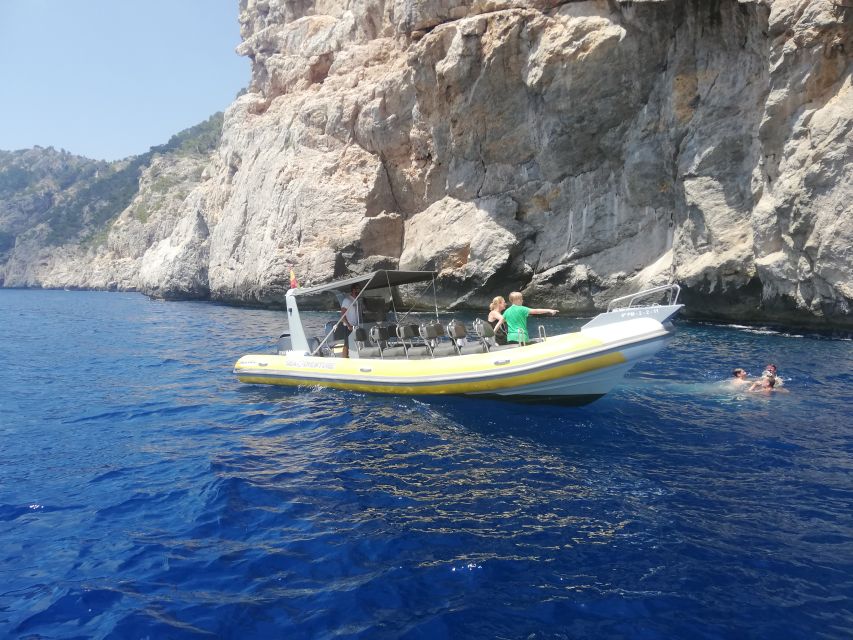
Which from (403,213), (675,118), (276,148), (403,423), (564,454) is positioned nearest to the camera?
(564,454)

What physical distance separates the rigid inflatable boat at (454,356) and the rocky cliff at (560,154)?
10.4m

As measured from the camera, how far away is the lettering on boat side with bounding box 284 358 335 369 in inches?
461

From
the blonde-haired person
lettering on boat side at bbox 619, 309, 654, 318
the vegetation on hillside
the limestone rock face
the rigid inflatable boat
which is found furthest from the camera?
the vegetation on hillside

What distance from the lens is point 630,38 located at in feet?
73.1

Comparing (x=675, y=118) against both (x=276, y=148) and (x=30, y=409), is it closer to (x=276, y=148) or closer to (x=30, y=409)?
(x=30, y=409)

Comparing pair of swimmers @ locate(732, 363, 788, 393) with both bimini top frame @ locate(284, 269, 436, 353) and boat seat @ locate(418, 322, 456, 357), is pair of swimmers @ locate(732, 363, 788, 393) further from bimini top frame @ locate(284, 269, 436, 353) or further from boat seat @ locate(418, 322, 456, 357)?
bimini top frame @ locate(284, 269, 436, 353)

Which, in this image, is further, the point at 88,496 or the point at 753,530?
the point at 88,496

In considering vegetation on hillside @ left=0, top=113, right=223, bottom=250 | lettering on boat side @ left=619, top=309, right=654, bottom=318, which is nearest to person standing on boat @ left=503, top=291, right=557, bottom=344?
lettering on boat side @ left=619, top=309, right=654, bottom=318

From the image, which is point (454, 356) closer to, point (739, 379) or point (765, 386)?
point (739, 379)

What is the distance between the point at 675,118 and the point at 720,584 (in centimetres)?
2170

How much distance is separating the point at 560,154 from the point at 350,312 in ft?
56.5

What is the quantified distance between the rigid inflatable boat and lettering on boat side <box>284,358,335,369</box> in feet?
0.08

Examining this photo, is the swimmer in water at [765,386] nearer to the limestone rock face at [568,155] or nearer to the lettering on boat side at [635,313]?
the lettering on boat side at [635,313]

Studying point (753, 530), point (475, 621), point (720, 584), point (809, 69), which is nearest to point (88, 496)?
point (475, 621)
